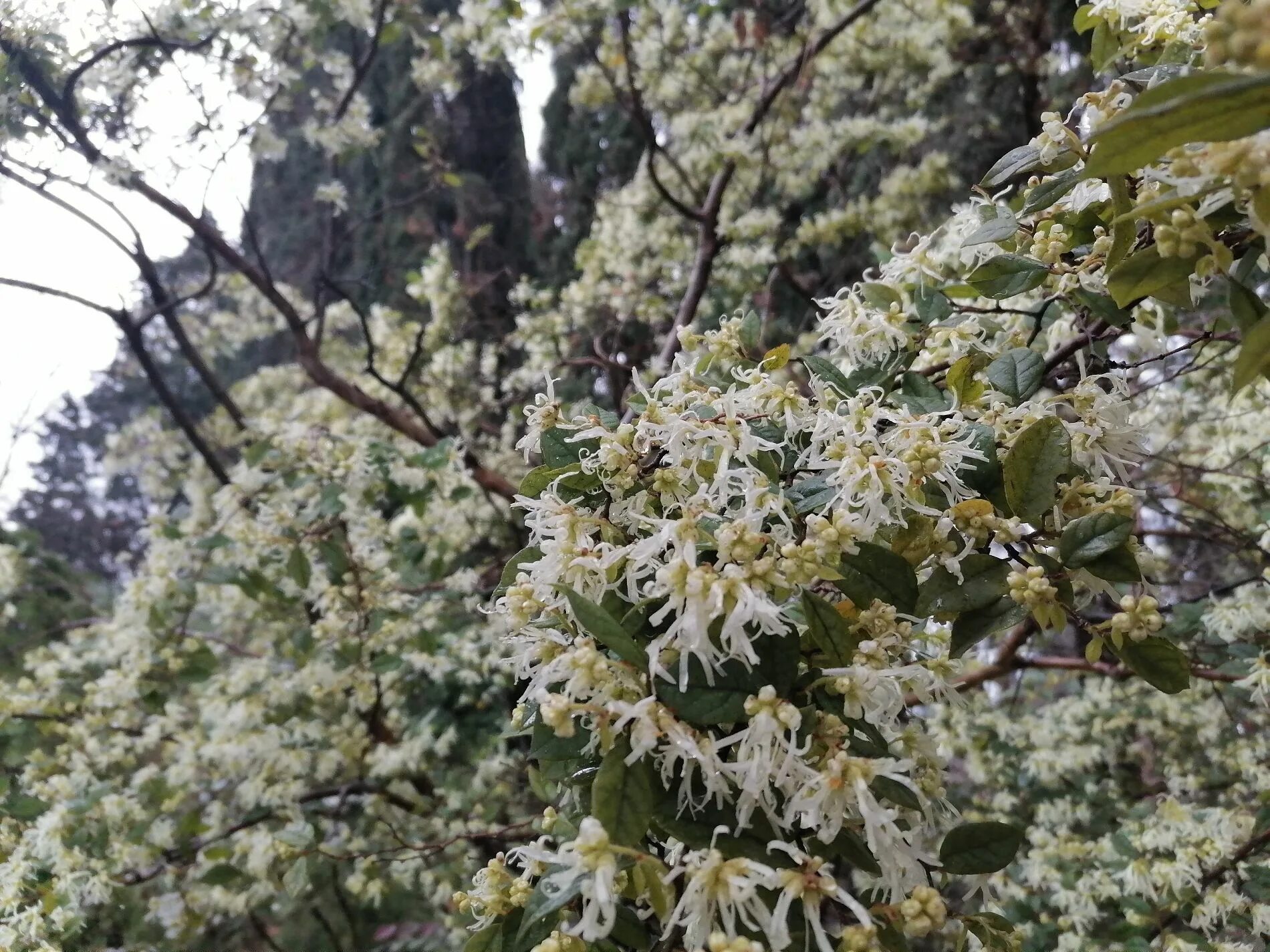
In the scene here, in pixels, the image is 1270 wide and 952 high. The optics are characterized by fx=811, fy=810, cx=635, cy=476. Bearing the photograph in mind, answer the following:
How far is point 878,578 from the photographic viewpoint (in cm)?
51

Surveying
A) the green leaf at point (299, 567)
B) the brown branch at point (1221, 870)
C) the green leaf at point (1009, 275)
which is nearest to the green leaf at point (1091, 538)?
the green leaf at point (1009, 275)

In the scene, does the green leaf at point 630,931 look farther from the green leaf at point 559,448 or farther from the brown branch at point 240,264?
the brown branch at point 240,264

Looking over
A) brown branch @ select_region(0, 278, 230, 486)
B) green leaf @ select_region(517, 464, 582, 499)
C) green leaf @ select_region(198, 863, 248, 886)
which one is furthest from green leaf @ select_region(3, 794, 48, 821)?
green leaf @ select_region(517, 464, 582, 499)

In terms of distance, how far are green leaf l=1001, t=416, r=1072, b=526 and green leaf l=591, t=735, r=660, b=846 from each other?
291mm

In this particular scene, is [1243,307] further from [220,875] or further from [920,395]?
[220,875]

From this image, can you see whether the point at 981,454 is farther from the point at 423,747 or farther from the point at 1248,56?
the point at 423,747

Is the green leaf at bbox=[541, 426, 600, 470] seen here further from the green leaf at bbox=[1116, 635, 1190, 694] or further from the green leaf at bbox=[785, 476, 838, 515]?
the green leaf at bbox=[1116, 635, 1190, 694]

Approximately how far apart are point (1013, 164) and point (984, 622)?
1.21 feet

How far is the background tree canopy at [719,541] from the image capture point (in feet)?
1.47

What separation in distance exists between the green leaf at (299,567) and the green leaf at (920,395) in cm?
123

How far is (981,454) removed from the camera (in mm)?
531

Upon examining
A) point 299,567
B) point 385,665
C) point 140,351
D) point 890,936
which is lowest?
point 890,936

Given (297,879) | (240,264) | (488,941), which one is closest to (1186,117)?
(488,941)

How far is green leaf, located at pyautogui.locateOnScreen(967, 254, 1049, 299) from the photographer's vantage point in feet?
2.14
